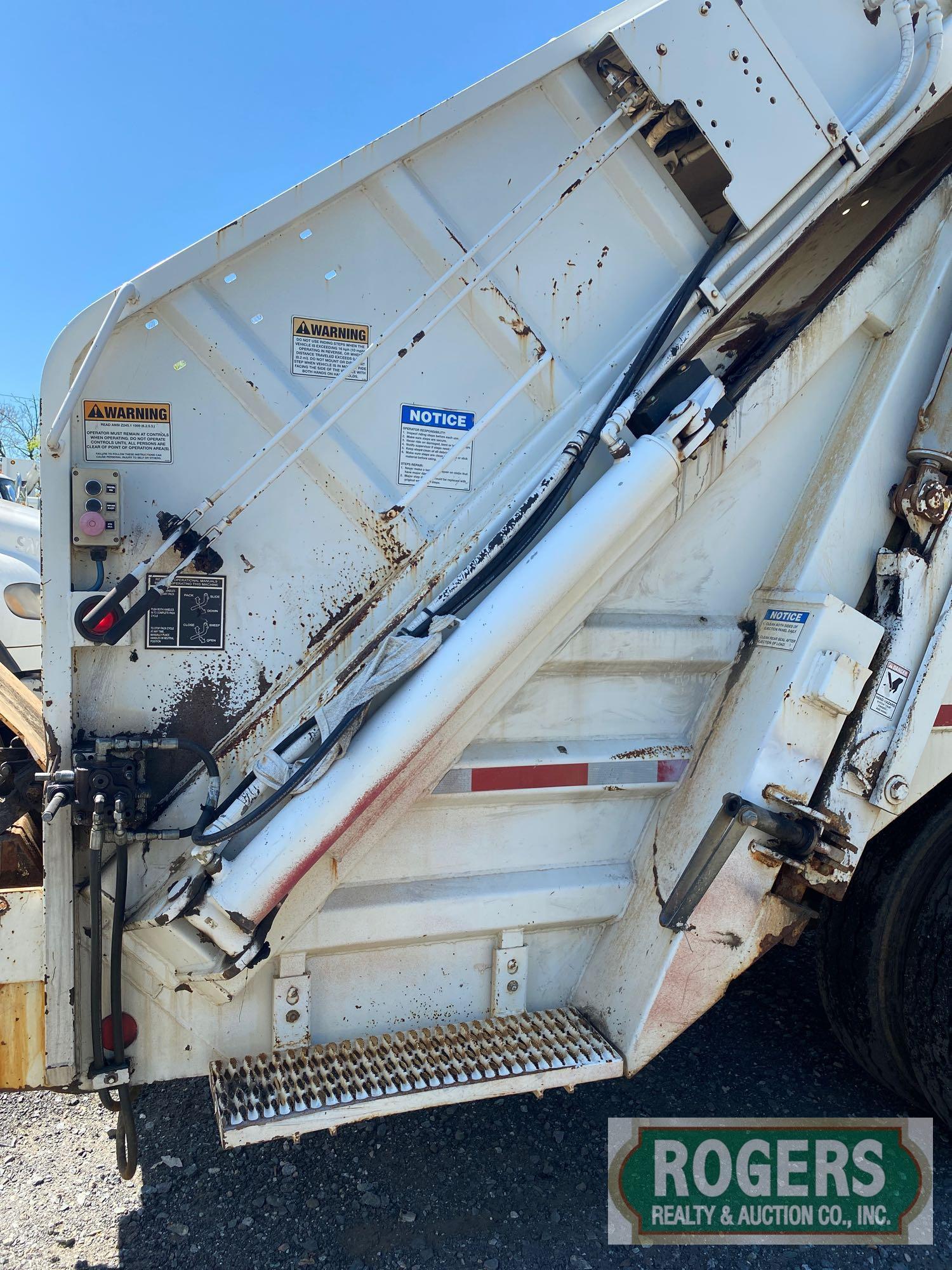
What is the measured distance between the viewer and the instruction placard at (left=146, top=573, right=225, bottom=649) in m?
1.92

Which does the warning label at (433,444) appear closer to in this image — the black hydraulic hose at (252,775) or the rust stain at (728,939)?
the black hydraulic hose at (252,775)

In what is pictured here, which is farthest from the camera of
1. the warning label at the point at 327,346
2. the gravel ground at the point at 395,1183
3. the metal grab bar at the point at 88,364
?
the gravel ground at the point at 395,1183

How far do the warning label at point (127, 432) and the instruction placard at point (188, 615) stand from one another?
0.27m

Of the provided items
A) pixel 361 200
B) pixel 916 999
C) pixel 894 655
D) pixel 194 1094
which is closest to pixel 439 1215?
pixel 194 1094

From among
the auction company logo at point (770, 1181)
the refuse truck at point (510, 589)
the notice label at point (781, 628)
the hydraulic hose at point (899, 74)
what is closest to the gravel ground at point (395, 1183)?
the auction company logo at point (770, 1181)

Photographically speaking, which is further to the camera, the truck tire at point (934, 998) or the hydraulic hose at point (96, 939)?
the truck tire at point (934, 998)

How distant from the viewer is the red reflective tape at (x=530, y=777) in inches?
83.7

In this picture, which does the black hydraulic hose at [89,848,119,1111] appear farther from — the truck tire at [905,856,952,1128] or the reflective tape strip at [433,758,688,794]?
the truck tire at [905,856,952,1128]

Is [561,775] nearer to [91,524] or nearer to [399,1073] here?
[399,1073]

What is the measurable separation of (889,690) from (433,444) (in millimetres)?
1365

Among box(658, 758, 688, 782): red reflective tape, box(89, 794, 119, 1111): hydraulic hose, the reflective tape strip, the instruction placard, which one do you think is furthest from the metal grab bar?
box(658, 758, 688, 782): red reflective tape

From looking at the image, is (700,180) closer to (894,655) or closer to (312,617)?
(894,655)

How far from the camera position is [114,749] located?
1.87 metres

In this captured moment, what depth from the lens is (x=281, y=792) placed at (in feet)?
6.08
